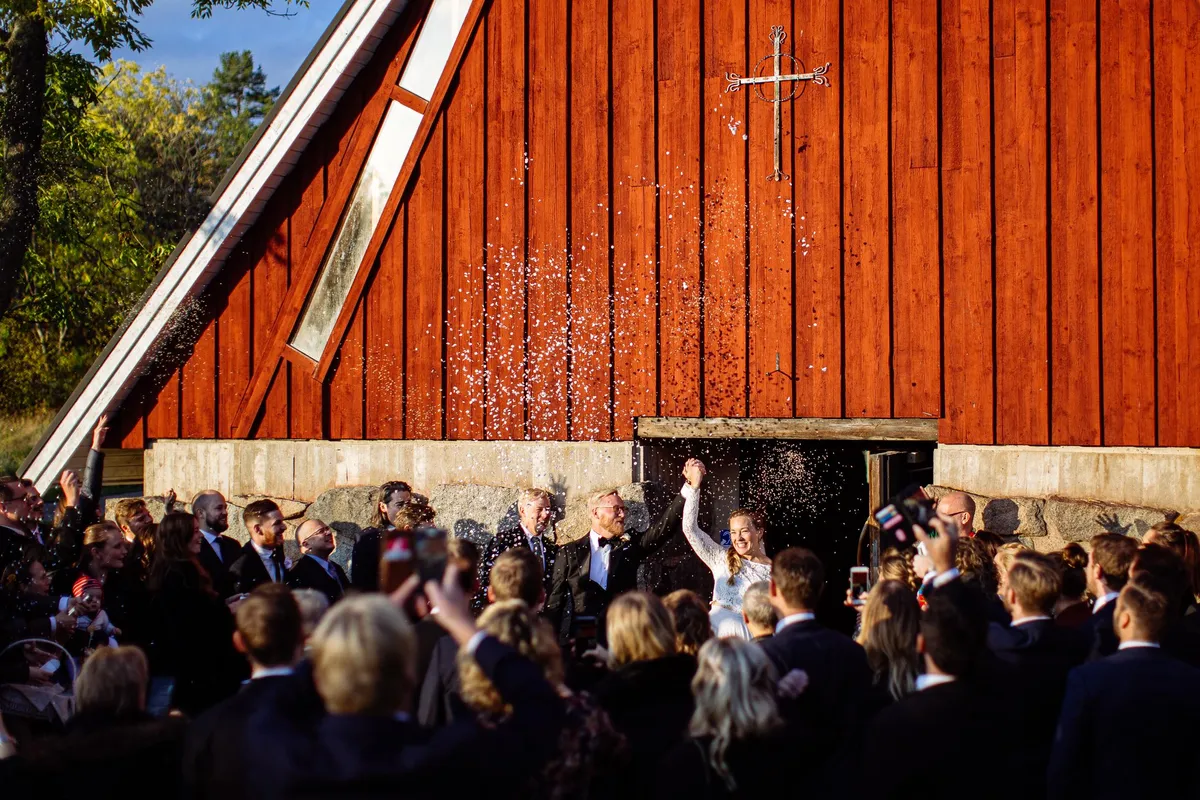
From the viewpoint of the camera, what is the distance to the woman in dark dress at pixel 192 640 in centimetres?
602

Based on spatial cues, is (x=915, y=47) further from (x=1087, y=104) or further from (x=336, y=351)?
(x=336, y=351)

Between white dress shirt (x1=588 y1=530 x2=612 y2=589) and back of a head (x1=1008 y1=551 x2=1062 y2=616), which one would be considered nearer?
back of a head (x1=1008 y1=551 x2=1062 y2=616)

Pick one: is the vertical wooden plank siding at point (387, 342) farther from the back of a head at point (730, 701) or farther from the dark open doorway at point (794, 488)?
the back of a head at point (730, 701)

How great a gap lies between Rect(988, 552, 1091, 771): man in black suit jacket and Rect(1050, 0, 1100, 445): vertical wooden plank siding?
3.56 meters

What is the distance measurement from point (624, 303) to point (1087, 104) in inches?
135

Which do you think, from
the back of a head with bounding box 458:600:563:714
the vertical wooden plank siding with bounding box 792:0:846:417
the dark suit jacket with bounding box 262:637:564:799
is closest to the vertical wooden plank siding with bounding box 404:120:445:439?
the vertical wooden plank siding with bounding box 792:0:846:417

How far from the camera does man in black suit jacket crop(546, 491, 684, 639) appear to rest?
7.84 m

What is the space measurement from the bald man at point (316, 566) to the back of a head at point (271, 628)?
3.48 meters

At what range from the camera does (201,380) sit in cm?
1083

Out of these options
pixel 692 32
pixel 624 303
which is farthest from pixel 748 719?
pixel 692 32

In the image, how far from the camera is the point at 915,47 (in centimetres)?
888

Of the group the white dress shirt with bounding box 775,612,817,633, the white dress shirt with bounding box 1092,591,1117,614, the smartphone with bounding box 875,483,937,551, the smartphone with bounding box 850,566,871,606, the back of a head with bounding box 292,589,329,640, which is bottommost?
the smartphone with bounding box 850,566,871,606

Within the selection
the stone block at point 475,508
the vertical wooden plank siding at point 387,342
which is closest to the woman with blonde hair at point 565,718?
the stone block at point 475,508

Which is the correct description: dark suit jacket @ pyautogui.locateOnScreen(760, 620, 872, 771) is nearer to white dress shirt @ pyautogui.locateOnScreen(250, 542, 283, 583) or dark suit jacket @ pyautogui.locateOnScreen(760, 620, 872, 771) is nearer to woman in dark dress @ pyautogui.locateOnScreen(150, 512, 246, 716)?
woman in dark dress @ pyautogui.locateOnScreen(150, 512, 246, 716)
